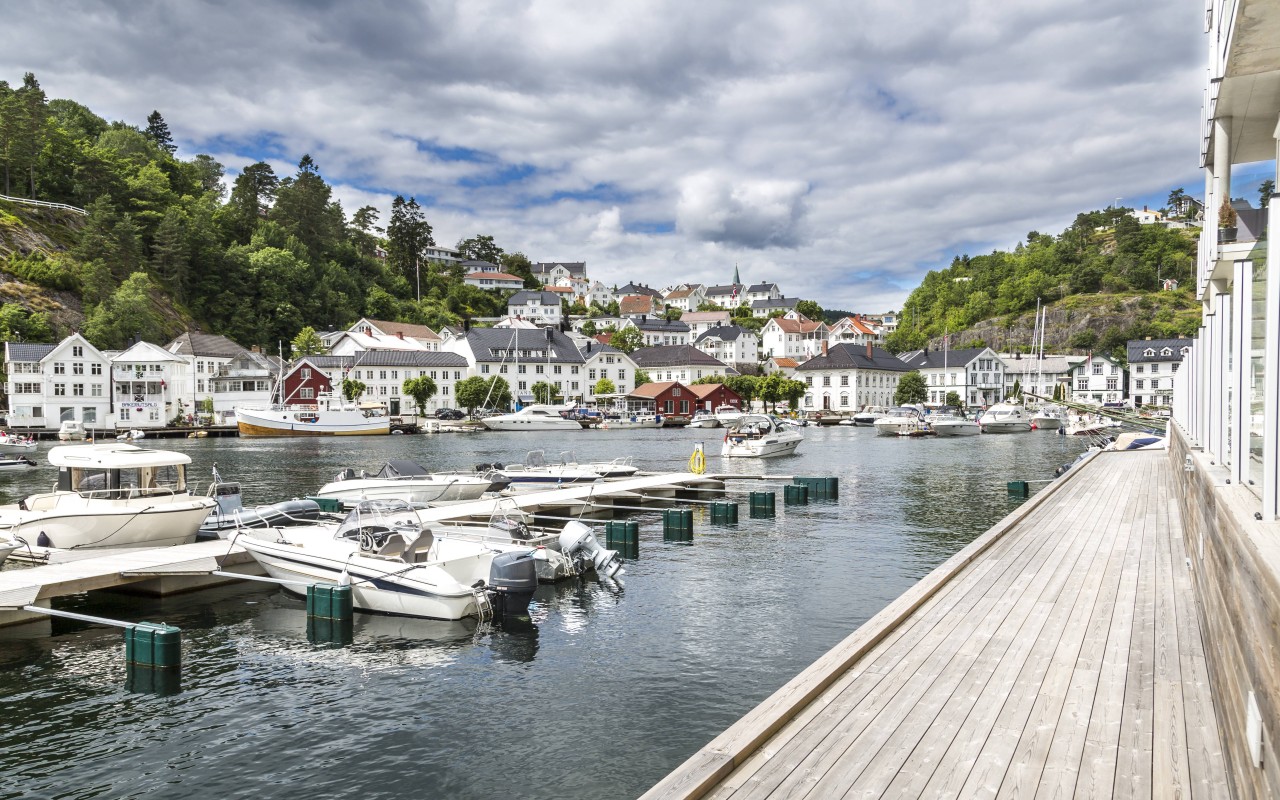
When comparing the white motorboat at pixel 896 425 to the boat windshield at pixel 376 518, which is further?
the white motorboat at pixel 896 425

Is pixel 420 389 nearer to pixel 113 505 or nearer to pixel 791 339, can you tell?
pixel 791 339

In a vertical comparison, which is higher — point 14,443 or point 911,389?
point 911,389

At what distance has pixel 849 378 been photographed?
117 meters

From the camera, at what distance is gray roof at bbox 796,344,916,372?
11725 cm

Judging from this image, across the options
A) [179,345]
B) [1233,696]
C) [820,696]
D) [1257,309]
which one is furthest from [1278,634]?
[179,345]

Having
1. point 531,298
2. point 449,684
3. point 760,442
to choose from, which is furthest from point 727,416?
point 449,684

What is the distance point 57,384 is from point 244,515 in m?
70.0

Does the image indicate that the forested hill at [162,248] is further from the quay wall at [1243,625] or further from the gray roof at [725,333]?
the quay wall at [1243,625]

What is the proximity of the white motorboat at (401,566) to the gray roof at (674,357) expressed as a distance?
108296 millimetres

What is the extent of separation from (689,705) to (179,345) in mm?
92292

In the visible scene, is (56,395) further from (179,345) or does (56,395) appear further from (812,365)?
(812,365)

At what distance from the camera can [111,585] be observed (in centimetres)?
1552

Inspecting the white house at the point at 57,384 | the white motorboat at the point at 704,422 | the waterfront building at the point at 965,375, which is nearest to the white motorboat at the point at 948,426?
the white motorboat at the point at 704,422

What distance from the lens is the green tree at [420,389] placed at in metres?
98.5
